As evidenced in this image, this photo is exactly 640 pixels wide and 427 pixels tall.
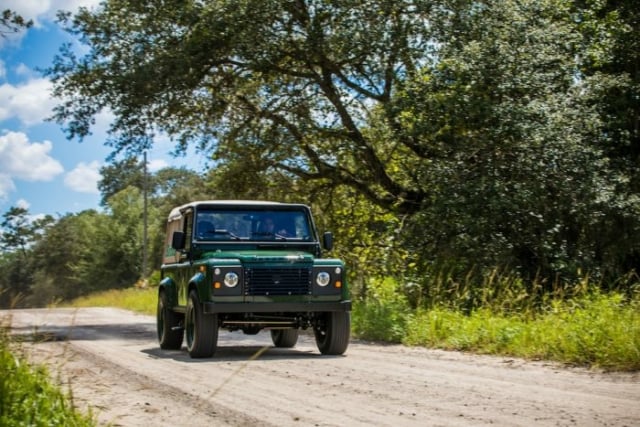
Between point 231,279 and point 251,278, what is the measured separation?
0.90 ft

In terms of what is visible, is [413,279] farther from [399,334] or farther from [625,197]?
[625,197]

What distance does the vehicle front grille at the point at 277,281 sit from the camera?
11.6 metres

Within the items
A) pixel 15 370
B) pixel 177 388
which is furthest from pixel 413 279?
pixel 15 370

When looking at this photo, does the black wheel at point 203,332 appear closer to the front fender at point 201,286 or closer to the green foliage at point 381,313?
the front fender at point 201,286

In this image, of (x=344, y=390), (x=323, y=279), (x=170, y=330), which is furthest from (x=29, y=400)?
(x=170, y=330)

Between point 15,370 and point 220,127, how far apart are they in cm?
1537

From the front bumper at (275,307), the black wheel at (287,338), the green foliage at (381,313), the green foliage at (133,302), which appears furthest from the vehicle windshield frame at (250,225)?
the green foliage at (133,302)

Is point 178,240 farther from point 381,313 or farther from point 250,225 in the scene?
point 381,313

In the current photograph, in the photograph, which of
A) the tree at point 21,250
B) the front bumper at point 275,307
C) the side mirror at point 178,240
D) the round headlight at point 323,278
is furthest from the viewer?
the tree at point 21,250

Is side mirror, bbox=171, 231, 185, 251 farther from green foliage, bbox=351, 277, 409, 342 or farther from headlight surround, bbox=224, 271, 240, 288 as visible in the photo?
green foliage, bbox=351, 277, 409, 342

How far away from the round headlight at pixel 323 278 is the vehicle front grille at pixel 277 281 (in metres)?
0.12

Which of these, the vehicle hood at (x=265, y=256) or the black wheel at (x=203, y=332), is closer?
the black wheel at (x=203, y=332)

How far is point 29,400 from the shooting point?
21.6 ft

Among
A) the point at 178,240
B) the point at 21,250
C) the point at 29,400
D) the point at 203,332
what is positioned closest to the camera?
the point at 29,400
